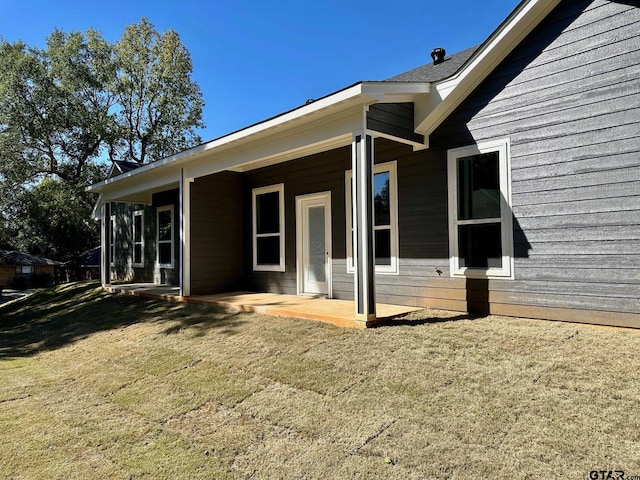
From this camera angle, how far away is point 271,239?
347 inches

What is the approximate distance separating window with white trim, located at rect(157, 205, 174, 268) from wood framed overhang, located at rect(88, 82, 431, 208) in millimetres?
2215

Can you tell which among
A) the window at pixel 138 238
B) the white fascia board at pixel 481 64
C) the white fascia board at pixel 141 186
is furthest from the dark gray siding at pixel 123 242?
the white fascia board at pixel 481 64

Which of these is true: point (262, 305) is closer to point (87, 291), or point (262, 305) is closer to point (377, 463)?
point (377, 463)

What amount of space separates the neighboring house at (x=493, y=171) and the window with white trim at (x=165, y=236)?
3.94 metres

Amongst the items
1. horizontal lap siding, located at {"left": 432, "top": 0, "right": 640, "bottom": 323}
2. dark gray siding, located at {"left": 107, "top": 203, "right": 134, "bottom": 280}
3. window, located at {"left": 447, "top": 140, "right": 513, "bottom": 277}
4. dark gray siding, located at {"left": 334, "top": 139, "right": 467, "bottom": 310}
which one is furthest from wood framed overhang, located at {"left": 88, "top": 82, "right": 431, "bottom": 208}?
dark gray siding, located at {"left": 107, "top": 203, "right": 134, "bottom": 280}

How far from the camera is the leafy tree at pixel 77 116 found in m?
20.4

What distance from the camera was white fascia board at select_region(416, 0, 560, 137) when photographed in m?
4.96

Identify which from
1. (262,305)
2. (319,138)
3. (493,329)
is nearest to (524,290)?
(493,329)

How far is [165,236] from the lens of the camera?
11.5m

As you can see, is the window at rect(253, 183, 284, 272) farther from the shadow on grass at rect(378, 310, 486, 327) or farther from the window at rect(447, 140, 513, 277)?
the window at rect(447, 140, 513, 277)

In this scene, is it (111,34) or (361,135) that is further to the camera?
(111,34)

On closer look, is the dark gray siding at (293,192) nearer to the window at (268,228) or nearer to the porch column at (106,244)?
the window at (268,228)

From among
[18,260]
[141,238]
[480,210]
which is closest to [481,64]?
[480,210]

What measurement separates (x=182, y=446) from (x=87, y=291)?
10.2m
